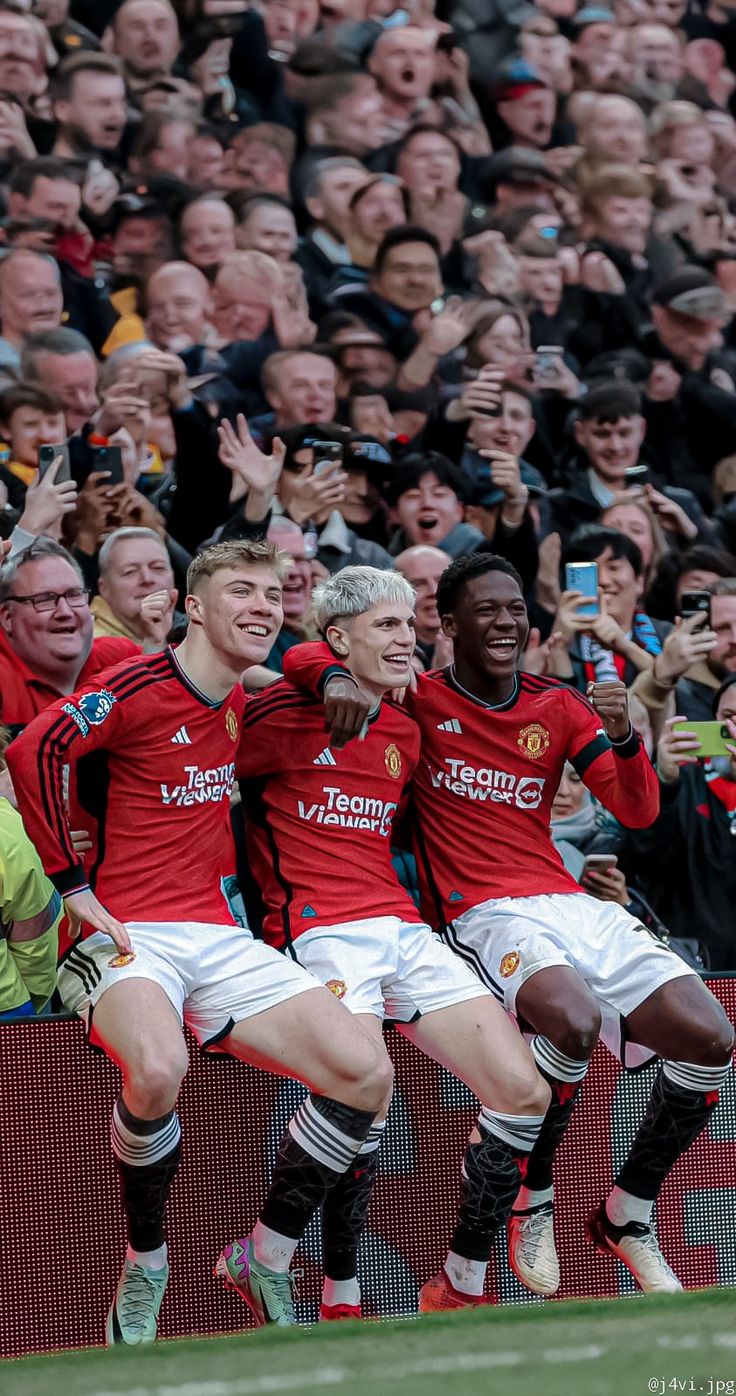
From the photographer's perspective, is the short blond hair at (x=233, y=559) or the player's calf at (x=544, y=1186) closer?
the player's calf at (x=544, y=1186)

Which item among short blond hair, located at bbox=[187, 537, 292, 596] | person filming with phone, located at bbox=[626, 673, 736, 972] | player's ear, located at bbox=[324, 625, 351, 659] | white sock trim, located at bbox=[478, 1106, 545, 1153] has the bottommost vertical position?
person filming with phone, located at bbox=[626, 673, 736, 972]

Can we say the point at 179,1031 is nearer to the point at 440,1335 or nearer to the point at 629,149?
the point at 440,1335

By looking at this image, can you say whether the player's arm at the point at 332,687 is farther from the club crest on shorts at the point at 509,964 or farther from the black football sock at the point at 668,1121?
the black football sock at the point at 668,1121

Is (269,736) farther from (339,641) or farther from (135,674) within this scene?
(135,674)

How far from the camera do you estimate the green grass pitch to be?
9.69 ft

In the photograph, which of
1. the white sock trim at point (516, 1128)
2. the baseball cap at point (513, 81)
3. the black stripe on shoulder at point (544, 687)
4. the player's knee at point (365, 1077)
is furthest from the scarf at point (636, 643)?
the baseball cap at point (513, 81)

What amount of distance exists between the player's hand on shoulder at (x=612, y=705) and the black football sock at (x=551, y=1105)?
88cm

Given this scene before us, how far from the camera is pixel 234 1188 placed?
14.8ft

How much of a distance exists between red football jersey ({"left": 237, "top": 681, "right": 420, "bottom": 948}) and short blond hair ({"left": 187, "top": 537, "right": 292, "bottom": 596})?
36cm

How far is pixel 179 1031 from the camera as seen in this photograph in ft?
13.2

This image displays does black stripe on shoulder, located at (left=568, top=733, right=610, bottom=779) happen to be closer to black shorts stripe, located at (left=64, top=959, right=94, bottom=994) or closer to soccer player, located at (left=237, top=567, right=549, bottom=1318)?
soccer player, located at (left=237, top=567, right=549, bottom=1318)

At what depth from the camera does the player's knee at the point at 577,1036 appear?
429 cm

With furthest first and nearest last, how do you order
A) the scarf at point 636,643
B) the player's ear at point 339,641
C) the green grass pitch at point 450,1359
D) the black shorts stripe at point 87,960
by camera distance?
the scarf at point 636,643 < the player's ear at point 339,641 < the black shorts stripe at point 87,960 < the green grass pitch at point 450,1359

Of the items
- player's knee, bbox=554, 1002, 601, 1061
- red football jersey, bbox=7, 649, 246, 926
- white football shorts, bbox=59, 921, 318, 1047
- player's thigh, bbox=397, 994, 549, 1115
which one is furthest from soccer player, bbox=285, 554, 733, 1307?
white football shorts, bbox=59, 921, 318, 1047
